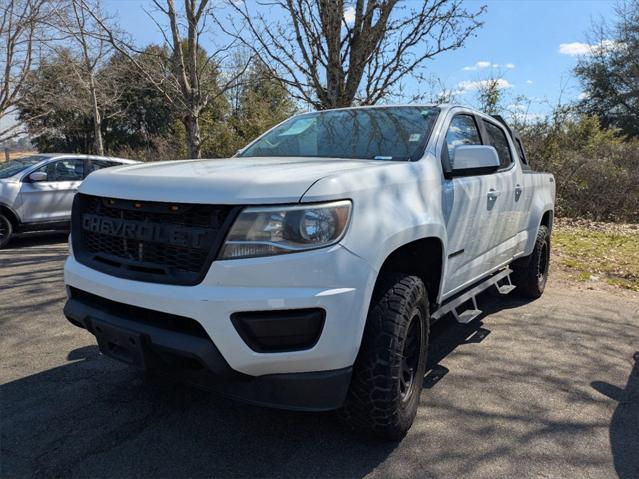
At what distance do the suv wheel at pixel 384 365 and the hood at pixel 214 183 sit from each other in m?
0.66

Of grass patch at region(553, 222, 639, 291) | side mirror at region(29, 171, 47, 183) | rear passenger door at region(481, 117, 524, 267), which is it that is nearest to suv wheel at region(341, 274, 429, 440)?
rear passenger door at region(481, 117, 524, 267)

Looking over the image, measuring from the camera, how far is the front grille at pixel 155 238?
2.14 m

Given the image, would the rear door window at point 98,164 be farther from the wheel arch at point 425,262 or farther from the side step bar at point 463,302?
the wheel arch at point 425,262

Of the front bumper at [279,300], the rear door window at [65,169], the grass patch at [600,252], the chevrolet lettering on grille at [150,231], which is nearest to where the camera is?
the front bumper at [279,300]

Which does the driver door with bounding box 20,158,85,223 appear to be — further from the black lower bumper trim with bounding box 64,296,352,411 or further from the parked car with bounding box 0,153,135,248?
the black lower bumper trim with bounding box 64,296,352,411

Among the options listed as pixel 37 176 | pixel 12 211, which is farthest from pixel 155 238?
pixel 37 176

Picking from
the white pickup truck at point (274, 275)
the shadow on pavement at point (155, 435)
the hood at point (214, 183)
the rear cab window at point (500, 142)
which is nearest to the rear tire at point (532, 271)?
the rear cab window at point (500, 142)

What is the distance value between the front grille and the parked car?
6131 millimetres

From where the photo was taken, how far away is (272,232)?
2090mm

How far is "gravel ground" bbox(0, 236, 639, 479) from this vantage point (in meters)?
2.41

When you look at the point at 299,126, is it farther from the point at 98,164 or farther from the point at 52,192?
the point at 98,164

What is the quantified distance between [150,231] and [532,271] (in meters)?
4.26

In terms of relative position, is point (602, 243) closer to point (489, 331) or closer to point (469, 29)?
point (469, 29)

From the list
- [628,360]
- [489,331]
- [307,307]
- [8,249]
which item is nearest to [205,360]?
[307,307]
